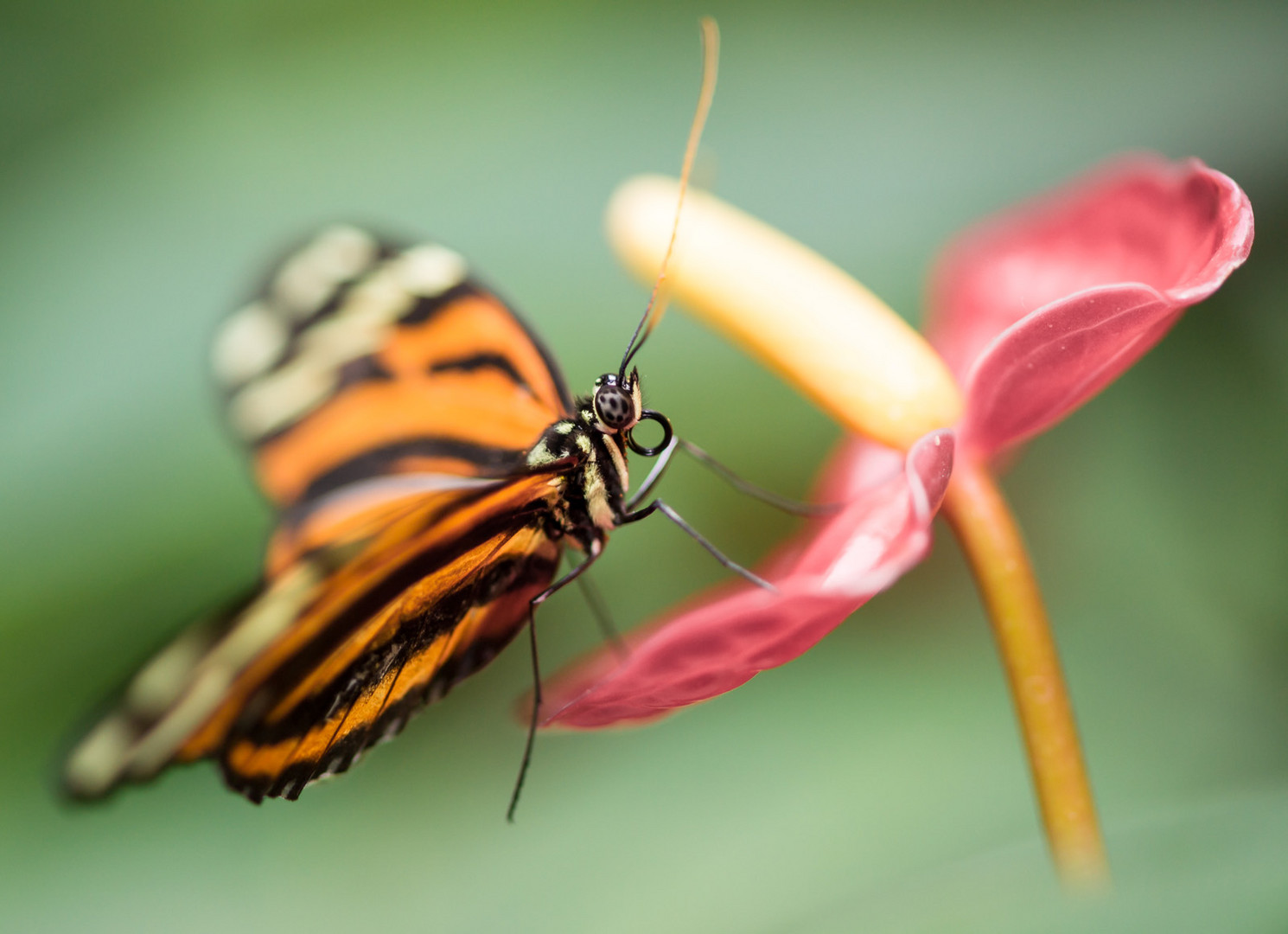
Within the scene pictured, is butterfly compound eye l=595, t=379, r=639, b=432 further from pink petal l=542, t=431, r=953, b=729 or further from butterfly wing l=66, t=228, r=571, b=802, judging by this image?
pink petal l=542, t=431, r=953, b=729

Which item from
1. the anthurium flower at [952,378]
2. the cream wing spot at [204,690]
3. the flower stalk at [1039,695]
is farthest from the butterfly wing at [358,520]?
→ the flower stalk at [1039,695]

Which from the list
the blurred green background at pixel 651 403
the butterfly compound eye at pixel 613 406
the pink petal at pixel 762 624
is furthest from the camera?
the blurred green background at pixel 651 403

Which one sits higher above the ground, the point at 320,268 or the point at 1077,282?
the point at 320,268

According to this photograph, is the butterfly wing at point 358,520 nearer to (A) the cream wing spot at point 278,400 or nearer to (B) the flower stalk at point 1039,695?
(A) the cream wing spot at point 278,400

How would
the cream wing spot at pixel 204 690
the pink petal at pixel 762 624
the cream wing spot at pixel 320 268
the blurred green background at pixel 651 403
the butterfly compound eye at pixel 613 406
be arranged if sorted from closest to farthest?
the pink petal at pixel 762 624, the cream wing spot at pixel 204 690, the butterfly compound eye at pixel 613 406, the cream wing spot at pixel 320 268, the blurred green background at pixel 651 403

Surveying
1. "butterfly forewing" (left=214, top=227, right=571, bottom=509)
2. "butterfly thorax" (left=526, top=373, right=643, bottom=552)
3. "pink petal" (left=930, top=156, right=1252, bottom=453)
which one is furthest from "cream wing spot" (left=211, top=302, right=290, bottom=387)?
"pink petal" (left=930, top=156, right=1252, bottom=453)

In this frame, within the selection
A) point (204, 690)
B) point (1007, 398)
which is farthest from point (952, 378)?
point (204, 690)

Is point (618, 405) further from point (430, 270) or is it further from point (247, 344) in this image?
point (247, 344)
